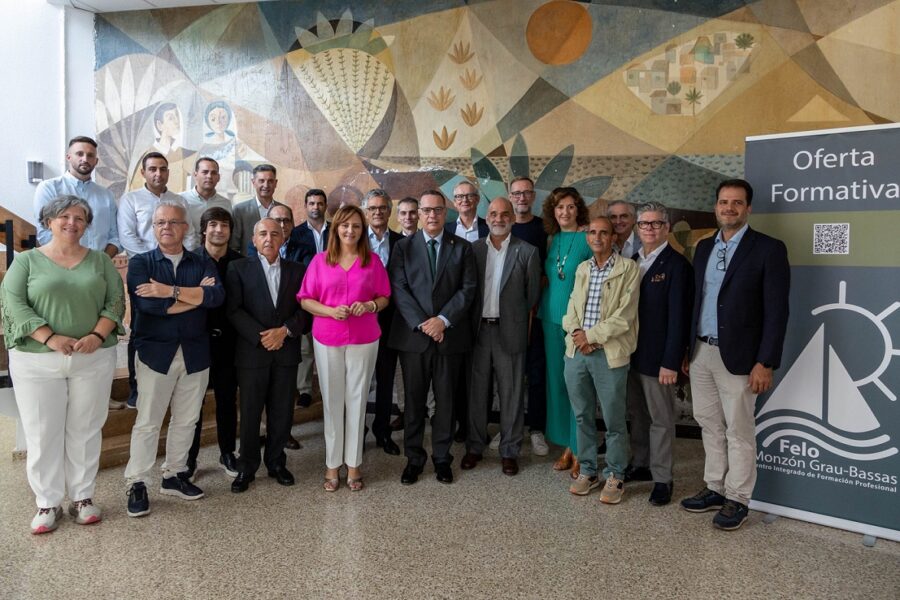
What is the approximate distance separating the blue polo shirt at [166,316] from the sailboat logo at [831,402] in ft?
10.5

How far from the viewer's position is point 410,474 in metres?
3.77

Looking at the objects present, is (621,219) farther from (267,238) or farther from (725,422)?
(267,238)

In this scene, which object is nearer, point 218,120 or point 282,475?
point 282,475

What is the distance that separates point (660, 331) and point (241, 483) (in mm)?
2645

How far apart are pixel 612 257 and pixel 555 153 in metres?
1.95

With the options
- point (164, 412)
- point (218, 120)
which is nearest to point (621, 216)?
point (164, 412)

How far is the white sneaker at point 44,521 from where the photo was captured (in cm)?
303

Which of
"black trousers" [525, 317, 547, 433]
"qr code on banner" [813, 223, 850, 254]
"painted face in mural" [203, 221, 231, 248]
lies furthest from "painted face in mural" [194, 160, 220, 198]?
"qr code on banner" [813, 223, 850, 254]

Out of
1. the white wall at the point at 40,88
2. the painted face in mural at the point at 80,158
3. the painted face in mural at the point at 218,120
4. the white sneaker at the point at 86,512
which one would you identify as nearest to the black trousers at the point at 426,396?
the white sneaker at the point at 86,512

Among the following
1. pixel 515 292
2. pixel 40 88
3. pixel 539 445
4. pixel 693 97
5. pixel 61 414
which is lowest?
pixel 539 445

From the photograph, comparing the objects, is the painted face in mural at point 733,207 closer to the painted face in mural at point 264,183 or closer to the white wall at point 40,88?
the painted face in mural at point 264,183

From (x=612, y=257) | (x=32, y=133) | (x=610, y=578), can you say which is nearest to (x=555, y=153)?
(x=612, y=257)

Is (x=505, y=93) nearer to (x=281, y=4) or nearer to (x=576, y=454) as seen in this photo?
(x=281, y=4)

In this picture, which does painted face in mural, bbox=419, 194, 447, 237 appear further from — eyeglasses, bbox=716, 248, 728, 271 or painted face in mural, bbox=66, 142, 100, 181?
painted face in mural, bbox=66, 142, 100, 181
